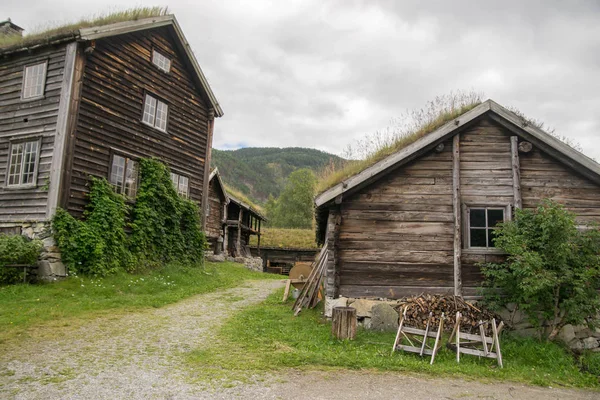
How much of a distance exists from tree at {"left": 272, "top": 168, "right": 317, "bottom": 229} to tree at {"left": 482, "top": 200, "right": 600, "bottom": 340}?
4656cm

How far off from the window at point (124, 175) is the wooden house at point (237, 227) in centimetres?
1446

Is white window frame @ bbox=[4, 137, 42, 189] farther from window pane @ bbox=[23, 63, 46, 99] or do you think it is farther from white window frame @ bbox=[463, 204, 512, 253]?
white window frame @ bbox=[463, 204, 512, 253]

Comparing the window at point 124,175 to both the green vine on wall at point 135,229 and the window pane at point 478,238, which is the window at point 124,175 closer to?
the green vine on wall at point 135,229

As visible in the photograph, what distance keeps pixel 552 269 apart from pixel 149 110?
15690 mm

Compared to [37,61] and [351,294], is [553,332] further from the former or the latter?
[37,61]

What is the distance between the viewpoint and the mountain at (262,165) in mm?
109125

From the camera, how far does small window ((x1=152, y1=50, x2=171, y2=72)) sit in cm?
1923

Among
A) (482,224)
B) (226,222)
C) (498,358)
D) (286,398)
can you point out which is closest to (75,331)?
(286,398)

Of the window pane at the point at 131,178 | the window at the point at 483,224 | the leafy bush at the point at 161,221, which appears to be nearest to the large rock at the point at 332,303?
the window at the point at 483,224

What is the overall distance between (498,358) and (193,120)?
1692cm

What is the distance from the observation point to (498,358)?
864 cm

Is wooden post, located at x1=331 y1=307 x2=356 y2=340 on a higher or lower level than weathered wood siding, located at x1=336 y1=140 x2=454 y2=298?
lower

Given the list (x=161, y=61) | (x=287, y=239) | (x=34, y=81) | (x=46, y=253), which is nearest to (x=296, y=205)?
(x=287, y=239)

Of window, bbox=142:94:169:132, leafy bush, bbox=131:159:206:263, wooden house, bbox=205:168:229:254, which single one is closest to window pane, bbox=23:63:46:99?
window, bbox=142:94:169:132
